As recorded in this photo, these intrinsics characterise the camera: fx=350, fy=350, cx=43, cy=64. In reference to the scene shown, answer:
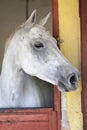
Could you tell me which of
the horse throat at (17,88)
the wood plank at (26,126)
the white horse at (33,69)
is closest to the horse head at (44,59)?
the white horse at (33,69)

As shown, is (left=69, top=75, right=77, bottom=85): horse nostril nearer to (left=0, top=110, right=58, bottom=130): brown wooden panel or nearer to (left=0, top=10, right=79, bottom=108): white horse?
(left=0, top=10, right=79, bottom=108): white horse

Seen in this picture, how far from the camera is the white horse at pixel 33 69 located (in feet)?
5.81


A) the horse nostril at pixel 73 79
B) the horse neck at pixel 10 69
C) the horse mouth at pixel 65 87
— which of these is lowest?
the horse mouth at pixel 65 87

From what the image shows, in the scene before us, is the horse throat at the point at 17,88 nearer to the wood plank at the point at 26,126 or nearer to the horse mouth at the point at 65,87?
the wood plank at the point at 26,126

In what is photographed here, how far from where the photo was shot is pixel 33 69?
187cm

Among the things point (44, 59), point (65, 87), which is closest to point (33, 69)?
point (44, 59)

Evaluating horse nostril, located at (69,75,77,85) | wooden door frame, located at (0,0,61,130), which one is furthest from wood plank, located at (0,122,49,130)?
horse nostril, located at (69,75,77,85)

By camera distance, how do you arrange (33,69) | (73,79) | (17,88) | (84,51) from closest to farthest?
(73,79)
(33,69)
(84,51)
(17,88)

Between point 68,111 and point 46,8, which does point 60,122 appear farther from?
point 46,8

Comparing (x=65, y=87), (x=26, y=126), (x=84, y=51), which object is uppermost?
(x=84, y=51)

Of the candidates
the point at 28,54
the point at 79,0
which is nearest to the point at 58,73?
the point at 28,54

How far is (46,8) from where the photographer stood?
4.57 m

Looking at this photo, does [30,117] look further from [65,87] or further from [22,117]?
[65,87]

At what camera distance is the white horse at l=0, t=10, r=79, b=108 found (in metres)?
1.77
